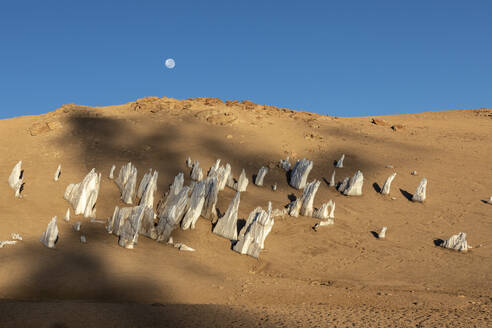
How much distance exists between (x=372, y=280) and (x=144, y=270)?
499cm

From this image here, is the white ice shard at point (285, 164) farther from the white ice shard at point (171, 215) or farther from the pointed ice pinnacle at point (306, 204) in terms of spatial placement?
the white ice shard at point (171, 215)

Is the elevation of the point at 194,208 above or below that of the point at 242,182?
below

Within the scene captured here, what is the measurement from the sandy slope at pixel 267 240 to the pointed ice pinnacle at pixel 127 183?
1.66 feet

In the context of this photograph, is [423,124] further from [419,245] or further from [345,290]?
[345,290]

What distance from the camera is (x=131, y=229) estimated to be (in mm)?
10422

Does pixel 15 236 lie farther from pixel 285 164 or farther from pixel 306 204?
pixel 285 164

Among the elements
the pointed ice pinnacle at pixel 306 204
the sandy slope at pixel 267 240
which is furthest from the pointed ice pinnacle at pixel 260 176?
the pointed ice pinnacle at pixel 306 204

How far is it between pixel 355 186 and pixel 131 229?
27.5 ft

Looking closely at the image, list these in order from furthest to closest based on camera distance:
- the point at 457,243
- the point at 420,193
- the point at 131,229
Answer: the point at 420,193, the point at 457,243, the point at 131,229

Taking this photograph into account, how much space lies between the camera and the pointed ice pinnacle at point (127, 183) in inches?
521

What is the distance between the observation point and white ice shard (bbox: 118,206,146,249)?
403 inches

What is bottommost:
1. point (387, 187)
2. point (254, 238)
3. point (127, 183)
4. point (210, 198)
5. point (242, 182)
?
point (254, 238)

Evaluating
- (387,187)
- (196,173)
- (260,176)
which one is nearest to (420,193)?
(387,187)

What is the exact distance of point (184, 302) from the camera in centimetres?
762
